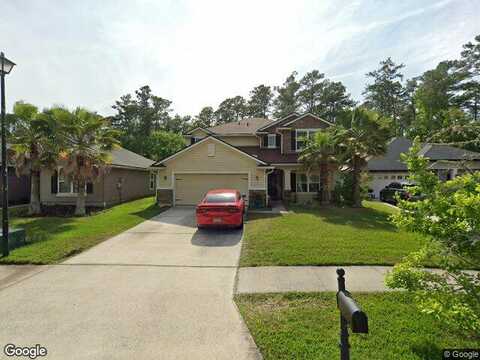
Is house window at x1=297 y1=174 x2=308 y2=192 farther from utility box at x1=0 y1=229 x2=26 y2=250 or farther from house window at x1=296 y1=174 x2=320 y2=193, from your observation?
utility box at x1=0 y1=229 x2=26 y2=250

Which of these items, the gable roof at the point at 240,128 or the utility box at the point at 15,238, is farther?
the gable roof at the point at 240,128

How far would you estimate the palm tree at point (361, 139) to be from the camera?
1514 cm

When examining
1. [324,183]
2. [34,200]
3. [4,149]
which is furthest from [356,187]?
[34,200]

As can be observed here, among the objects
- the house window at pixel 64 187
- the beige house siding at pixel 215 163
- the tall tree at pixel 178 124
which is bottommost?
the house window at pixel 64 187

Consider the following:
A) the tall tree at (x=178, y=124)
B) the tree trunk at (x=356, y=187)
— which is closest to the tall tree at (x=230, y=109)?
the tall tree at (x=178, y=124)

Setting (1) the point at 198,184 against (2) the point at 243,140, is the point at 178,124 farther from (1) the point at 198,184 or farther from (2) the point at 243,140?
(1) the point at 198,184

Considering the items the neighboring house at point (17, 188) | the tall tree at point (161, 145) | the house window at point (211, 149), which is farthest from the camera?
the tall tree at point (161, 145)

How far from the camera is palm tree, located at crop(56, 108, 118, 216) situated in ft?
42.5

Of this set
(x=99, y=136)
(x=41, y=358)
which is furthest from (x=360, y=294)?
(x=99, y=136)

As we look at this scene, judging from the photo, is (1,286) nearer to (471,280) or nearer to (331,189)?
(471,280)

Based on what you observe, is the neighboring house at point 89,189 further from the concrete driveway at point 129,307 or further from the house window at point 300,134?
the house window at point 300,134

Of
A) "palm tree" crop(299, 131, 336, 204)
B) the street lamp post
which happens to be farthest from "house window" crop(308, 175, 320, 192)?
the street lamp post

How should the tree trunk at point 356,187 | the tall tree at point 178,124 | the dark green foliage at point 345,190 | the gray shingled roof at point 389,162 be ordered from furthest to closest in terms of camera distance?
the tall tree at point 178,124 < the gray shingled roof at point 389,162 < the dark green foliage at point 345,190 < the tree trunk at point 356,187

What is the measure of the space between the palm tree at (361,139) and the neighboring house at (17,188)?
20.3 metres
